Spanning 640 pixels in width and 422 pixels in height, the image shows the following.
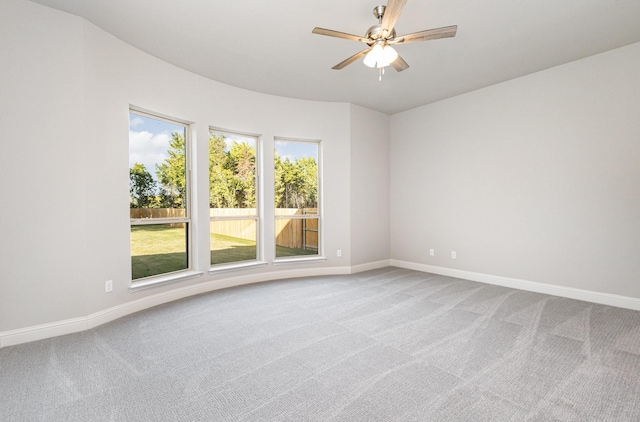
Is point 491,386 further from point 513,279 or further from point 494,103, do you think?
point 494,103

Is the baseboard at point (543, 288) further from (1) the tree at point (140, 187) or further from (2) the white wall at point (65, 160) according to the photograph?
(1) the tree at point (140, 187)

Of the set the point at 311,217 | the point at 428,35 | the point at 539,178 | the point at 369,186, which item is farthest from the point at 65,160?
the point at 539,178

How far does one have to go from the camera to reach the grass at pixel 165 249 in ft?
11.5

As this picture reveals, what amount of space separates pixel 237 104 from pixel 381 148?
278 centimetres

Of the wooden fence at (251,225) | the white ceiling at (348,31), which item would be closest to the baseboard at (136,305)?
the wooden fence at (251,225)

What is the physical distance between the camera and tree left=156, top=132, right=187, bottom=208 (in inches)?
148

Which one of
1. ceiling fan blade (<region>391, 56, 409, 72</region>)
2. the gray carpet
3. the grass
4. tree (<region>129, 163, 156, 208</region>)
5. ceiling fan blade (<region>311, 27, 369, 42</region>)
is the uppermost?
ceiling fan blade (<region>311, 27, 369, 42</region>)

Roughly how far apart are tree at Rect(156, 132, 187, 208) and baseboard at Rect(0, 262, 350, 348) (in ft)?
3.78

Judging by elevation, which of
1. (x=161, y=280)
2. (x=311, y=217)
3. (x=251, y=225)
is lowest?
(x=161, y=280)

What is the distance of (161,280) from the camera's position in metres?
3.55

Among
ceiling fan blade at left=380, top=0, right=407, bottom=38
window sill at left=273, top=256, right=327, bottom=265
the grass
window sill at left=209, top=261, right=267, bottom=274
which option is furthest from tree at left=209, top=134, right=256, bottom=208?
ceiling fan blade at left=380, top=0, right=407, bottom=38

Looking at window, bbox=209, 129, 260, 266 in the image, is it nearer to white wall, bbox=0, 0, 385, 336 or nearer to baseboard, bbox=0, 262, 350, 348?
baseboard, bbox=0, 262, 350, 348

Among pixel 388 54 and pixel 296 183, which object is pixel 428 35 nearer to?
pixel 388 54

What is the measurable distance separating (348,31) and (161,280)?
354cm
